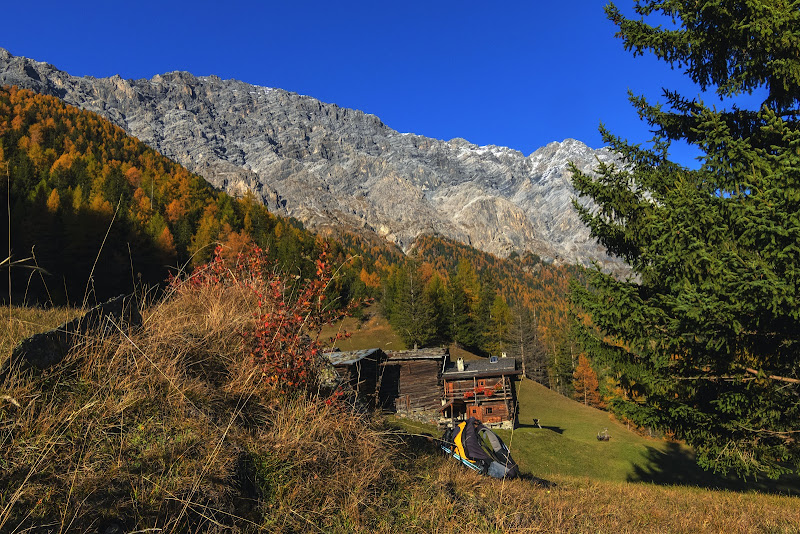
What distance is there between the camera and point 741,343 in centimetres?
765

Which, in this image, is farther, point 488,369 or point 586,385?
point 586,385

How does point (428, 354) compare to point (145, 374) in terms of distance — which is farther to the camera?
point (428, 354)

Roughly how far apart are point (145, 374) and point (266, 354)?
1.11 m

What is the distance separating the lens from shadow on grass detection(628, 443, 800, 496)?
22122 millimetres

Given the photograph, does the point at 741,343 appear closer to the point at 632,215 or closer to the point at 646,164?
the point at 632,215

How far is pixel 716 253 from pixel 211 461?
26.2ft

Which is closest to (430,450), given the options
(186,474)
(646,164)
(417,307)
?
(186,474)

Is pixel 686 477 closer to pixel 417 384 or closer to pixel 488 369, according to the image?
pixel 488 369

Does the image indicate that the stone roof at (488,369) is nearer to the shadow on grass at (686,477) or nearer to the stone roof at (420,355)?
the stone roof at (420,355)

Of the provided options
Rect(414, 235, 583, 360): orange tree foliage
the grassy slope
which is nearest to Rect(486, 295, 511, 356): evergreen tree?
Rect(414, 235, 583, 360): orange tree foliage

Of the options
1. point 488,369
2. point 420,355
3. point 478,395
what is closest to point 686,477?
point 488,369

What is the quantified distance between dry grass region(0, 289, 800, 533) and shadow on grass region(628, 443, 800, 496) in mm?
20075

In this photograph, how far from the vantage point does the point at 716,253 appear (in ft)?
23.4

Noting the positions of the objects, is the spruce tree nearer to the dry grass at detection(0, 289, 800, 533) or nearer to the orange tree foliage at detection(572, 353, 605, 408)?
the dry grass at detection(0, 289, 800, 533)
